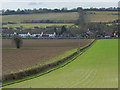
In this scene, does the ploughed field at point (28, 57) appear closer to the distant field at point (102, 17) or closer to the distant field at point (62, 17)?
the distant field at point (102, 17)

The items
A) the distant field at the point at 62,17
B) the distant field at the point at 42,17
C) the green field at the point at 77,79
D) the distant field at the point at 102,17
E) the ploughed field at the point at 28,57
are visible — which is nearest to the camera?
the green field at the point at 77,79

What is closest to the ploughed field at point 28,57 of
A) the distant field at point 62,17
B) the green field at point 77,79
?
the green field at point 77,79

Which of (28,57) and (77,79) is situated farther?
(28,57)

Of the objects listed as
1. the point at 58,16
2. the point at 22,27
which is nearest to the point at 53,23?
the point at 58,16

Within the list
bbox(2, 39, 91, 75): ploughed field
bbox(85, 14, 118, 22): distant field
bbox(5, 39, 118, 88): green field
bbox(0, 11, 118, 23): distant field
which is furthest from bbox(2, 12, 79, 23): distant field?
bbox(5, 39, 118, 88): green field

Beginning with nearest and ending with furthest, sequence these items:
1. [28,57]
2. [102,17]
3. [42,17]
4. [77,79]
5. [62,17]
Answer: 1. [77,79]
2. [28,57]
3. [102,17]
4. [62,17]
5. [42,17]

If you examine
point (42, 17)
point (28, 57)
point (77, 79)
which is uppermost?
point (42, 17)

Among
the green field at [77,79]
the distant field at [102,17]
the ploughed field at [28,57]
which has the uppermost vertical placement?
the distant field at [102,17]

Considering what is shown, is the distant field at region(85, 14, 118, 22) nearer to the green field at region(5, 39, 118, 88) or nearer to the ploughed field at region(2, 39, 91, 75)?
the ploughed field at region(2, 39, 91, 75)

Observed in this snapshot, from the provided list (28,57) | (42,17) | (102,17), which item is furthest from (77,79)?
(42,17)

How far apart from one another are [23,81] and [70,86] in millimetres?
4089

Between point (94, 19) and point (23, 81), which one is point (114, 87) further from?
point (94, 19)

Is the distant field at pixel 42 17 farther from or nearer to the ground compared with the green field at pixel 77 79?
farther from the ground

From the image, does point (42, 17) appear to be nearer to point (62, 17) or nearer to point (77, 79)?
point (62, 17)
